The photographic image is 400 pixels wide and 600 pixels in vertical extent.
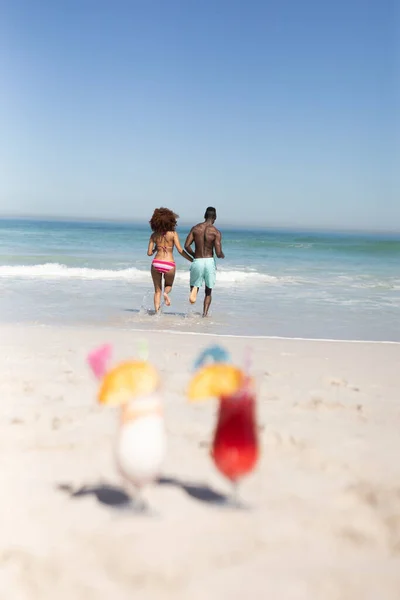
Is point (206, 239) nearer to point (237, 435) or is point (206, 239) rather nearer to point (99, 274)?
point (237, 435)

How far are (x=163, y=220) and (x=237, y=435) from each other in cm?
669

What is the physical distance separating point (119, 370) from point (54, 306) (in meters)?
7.81

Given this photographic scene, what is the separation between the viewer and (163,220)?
8992mm

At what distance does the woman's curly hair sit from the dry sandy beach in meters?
4.40

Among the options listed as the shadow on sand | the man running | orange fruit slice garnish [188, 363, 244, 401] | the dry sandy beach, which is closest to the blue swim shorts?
the man running

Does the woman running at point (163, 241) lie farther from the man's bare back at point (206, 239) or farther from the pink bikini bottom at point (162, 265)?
the man's bare back at point (206, 239)

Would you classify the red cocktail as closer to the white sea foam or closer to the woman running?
the woman running

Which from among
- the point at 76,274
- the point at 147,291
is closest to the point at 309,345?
the point at 147,291

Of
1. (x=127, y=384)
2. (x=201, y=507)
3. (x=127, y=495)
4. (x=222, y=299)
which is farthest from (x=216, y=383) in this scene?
(x=222, y=299)

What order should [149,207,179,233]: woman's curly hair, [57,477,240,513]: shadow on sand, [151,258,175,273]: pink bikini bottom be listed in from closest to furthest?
[57,477,240,513]: shadow on sand, [149,207,179,233]: woman's curly hair, [151,258,175,273]: pink bikini bottom

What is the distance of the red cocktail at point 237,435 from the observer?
98.3 inches

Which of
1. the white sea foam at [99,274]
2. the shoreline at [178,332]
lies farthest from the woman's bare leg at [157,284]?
the white sea foam at [99,274]

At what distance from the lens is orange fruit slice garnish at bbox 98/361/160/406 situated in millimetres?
2457

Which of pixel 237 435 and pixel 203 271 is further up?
pixel 203 271
